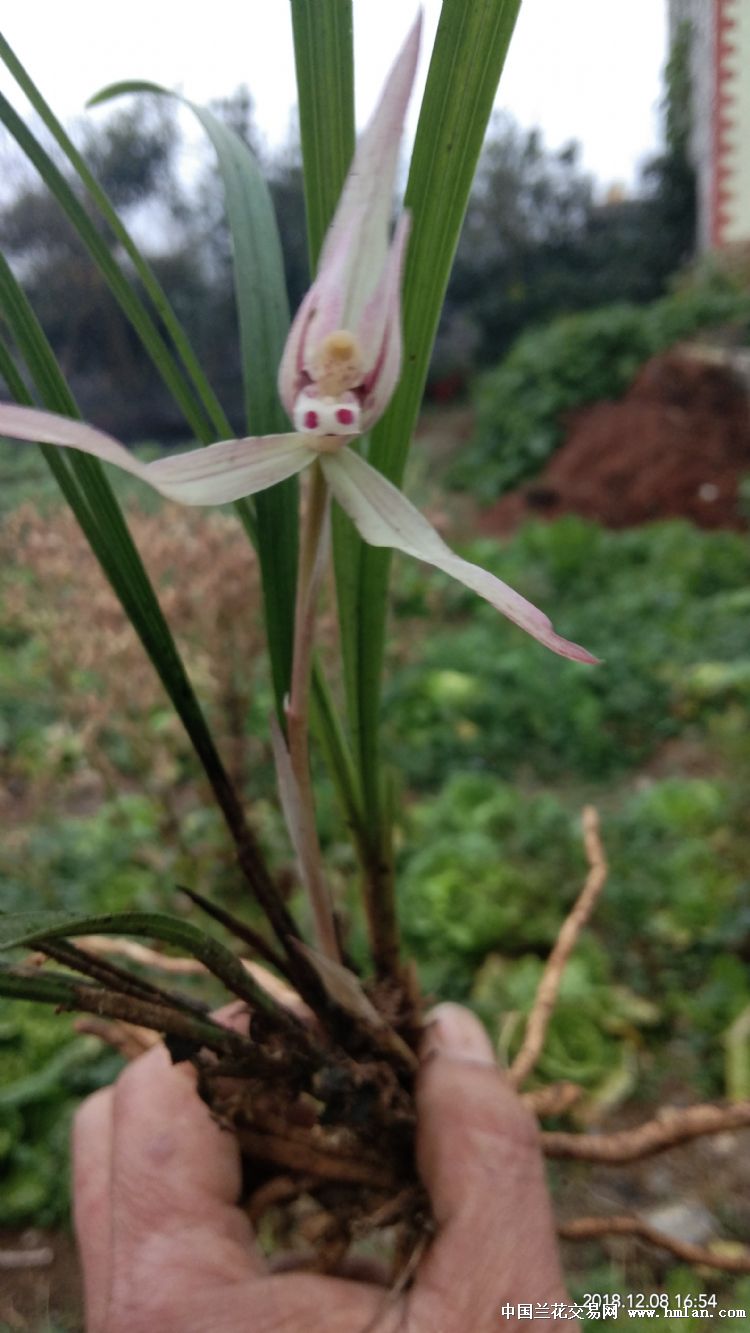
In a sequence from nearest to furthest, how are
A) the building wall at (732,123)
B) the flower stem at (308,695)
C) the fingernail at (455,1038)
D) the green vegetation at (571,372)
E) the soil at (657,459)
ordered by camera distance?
the flower stem at (308,695), the fingernail at (455,1038), the building wall at (732,123), the soil at (657,459), the green vegetation at (571,372)

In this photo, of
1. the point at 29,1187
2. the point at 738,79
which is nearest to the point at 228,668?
the point at 29,1187

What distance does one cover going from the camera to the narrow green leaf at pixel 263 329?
1.48 ft

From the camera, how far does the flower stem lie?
1.19ft

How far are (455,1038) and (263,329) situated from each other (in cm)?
51

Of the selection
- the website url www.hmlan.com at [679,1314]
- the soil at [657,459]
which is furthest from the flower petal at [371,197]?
the soil at [657,459]

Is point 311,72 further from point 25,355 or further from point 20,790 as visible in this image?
point 20,790

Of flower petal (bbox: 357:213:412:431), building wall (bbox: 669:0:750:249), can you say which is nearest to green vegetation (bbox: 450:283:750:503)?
building wall (bbox: 669:0:750:249)

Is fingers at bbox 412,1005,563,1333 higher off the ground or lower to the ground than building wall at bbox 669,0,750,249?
lower

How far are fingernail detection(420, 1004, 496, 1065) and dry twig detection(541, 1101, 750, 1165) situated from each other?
0.11 m

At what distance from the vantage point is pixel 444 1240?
500mm

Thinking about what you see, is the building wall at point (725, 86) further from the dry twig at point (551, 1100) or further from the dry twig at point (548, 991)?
the dry twig at point (551, 1100)

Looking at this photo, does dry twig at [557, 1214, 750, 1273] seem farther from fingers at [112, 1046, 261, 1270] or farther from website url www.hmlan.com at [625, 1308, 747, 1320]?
fingers at [112, 1046, 261, 1270]

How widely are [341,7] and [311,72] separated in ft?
0.09

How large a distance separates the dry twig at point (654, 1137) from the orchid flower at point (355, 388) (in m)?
0.46
